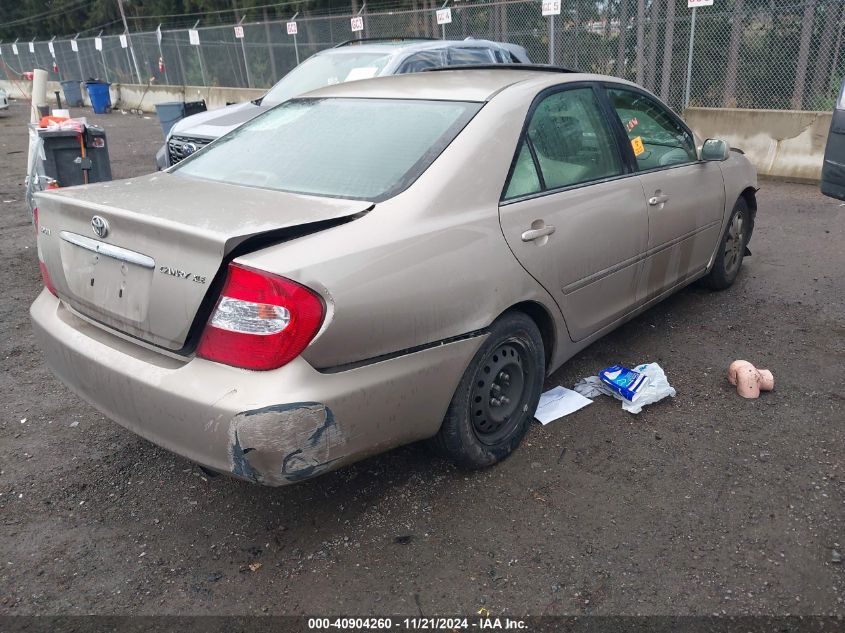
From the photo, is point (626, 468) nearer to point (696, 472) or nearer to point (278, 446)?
point (696, 472)

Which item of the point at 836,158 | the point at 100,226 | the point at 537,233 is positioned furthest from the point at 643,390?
the point at 836,158

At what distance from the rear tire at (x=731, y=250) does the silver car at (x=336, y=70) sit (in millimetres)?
3327

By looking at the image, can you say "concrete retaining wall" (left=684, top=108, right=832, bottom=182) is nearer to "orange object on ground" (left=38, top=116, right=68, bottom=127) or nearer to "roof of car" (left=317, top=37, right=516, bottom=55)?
"roof of car" (left=317, top=37, right=516, bottom=55)

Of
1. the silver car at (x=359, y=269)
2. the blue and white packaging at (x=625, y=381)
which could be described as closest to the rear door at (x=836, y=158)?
the silver car at (x=359, y=269)

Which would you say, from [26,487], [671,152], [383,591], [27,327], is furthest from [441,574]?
[27,327]

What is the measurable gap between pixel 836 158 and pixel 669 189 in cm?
205

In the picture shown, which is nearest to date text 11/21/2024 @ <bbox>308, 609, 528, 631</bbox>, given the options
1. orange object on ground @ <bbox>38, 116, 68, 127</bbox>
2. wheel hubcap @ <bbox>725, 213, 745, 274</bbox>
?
wheel hubcap @ <bbox>725, 213, 745, 274</bbox>

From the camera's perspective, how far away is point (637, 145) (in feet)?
12.3

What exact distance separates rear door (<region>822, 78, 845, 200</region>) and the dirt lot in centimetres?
186

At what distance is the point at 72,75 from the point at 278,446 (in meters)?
34.9

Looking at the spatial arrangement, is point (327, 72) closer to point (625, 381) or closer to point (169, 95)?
point (625, 381)

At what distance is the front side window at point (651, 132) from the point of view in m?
3.74

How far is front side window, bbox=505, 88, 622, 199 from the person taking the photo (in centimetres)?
301

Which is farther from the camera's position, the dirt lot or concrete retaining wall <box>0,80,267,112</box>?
concrete retaining wall <box>0,80,267,112</box>
